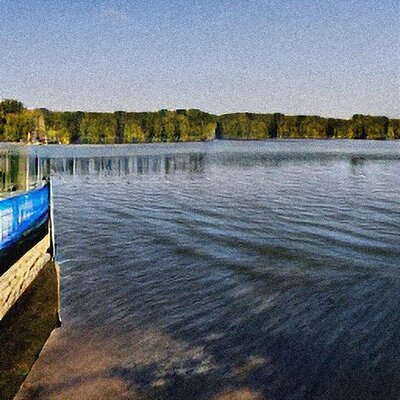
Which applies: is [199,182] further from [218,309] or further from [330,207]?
[218,309]

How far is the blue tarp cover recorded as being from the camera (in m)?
15.0

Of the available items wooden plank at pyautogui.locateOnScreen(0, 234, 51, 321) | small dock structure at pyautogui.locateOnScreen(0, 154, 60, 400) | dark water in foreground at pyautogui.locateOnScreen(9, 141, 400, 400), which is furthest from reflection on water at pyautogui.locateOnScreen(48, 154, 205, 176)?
wooden plank at pyautogui.locateOnScreen(0, 234, 51, 321)

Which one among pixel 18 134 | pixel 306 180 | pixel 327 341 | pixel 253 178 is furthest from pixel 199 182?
pixel 18 134

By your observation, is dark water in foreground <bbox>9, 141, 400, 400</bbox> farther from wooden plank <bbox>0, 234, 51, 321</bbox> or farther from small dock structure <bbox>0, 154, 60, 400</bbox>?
wooden plank <bbox>0, 234, 51, 321</bbox>

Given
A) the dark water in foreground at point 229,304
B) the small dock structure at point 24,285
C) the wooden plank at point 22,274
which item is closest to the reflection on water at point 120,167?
the dark water in foreground at point 229,304

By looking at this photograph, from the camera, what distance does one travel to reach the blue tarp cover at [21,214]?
49.1 ft

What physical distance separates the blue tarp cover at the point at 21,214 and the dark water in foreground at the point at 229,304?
8.76 ft

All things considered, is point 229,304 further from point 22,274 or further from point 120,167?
point 120,167

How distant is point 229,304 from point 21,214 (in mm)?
8785

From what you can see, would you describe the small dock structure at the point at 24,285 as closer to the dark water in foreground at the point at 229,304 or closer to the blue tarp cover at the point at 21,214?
the blue tarp cover at the point at 21,214

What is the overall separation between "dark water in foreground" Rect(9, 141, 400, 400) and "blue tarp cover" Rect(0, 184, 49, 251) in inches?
105

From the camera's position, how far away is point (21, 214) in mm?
16875

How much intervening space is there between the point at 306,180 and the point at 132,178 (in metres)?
23.5

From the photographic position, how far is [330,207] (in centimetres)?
3475
